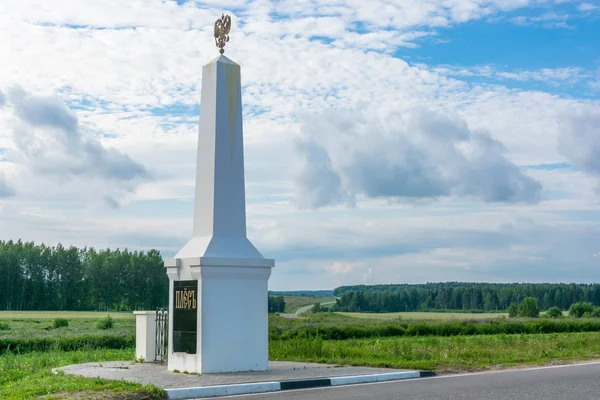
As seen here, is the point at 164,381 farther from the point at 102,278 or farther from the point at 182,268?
the point at 102,278

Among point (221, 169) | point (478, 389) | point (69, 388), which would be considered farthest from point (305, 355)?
point (69, 388)

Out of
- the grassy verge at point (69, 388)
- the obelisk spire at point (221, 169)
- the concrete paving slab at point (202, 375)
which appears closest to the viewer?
the grassy verge at point (69, 388)

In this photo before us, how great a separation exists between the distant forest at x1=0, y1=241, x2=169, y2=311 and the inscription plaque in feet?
179

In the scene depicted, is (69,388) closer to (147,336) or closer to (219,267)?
(219,267)

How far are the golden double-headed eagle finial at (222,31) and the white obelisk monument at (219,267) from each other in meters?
0.56

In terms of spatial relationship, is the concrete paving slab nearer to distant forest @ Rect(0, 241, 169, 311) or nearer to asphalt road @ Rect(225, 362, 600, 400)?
asphalt road @ Rect(225, 362, 600, 400)

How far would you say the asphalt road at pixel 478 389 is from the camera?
11.7m

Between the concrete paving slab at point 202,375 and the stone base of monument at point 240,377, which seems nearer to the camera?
the stone base of monument at point 240,377

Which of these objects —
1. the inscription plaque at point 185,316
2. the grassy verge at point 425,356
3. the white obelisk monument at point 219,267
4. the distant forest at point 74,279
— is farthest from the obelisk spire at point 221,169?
the distant forest at point 74,279

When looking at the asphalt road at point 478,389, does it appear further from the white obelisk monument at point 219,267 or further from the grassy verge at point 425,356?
the white obelisk monument at point 219,267

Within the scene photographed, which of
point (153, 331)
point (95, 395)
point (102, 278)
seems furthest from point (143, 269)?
point (95, 395)

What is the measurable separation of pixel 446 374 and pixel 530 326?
3032 centimetres

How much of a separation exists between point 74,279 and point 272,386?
66203 mm

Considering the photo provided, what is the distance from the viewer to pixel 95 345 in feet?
95.1
